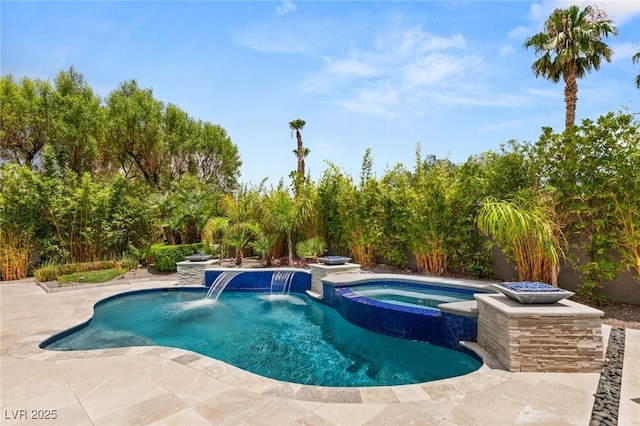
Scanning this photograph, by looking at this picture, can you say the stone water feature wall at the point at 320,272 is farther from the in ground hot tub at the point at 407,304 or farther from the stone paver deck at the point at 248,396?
the stone paver deck at the point at 248,396

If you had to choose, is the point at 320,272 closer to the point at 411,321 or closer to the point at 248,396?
the point at 411,321

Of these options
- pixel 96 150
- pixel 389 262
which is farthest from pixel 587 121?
pixel 96 150

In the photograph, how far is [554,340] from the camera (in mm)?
3746

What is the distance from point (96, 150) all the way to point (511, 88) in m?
17.9

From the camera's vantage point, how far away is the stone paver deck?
277 centimetres

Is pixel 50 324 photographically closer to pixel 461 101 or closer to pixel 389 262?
pixel 389 262

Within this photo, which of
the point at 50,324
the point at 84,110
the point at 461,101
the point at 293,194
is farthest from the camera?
the point at 84,110

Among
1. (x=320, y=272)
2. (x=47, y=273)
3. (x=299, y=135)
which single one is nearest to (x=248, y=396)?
(x=320, y=272)

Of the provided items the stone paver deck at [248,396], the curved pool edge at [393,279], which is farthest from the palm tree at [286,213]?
the stone paver deck at [248,396]

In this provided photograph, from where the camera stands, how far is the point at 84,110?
1585 centimetres

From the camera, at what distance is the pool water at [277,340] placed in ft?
14.3

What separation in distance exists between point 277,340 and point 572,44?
15.2m

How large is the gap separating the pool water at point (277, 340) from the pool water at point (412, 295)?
3.08 feet

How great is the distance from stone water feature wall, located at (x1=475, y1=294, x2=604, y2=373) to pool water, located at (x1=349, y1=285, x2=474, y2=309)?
9.13 feet
